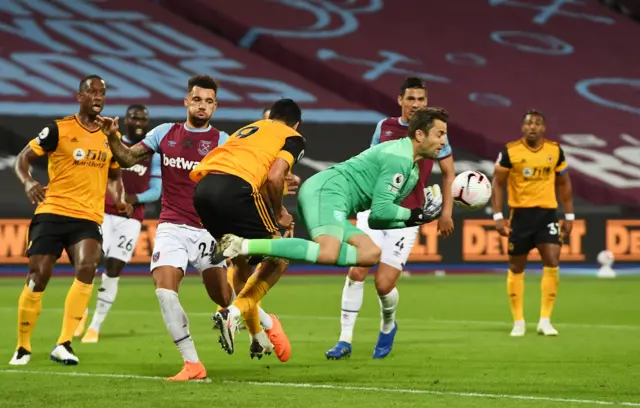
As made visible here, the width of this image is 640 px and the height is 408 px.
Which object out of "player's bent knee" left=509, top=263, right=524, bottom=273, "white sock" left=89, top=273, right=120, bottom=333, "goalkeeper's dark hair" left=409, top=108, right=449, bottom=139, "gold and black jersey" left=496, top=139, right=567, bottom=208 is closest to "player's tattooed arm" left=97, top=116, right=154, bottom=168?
"goalkeeper's dark hair" left=409, top=108, right=449, bottom=139

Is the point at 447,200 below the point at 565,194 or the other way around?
below

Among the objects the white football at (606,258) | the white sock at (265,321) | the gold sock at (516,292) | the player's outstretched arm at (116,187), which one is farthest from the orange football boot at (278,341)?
the white football at (606,258)

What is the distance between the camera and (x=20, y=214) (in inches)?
852

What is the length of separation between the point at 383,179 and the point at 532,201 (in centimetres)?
525

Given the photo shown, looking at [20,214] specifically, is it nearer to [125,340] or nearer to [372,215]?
[125,340]

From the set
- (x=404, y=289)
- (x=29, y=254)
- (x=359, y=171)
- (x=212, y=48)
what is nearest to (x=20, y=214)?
(x=404, y=289)

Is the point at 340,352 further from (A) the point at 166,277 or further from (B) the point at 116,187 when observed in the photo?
(B) the point at 116,187

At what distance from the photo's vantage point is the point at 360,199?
29.5 ft

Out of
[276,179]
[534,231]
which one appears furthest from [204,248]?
[534,231]

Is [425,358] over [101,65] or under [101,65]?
under

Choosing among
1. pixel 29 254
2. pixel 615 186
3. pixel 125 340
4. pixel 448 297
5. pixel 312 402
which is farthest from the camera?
pixel 615 186

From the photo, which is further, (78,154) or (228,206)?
(78,154)

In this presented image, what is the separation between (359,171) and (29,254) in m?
2.76

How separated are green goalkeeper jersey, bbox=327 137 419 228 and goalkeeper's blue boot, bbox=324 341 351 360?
1.79m
